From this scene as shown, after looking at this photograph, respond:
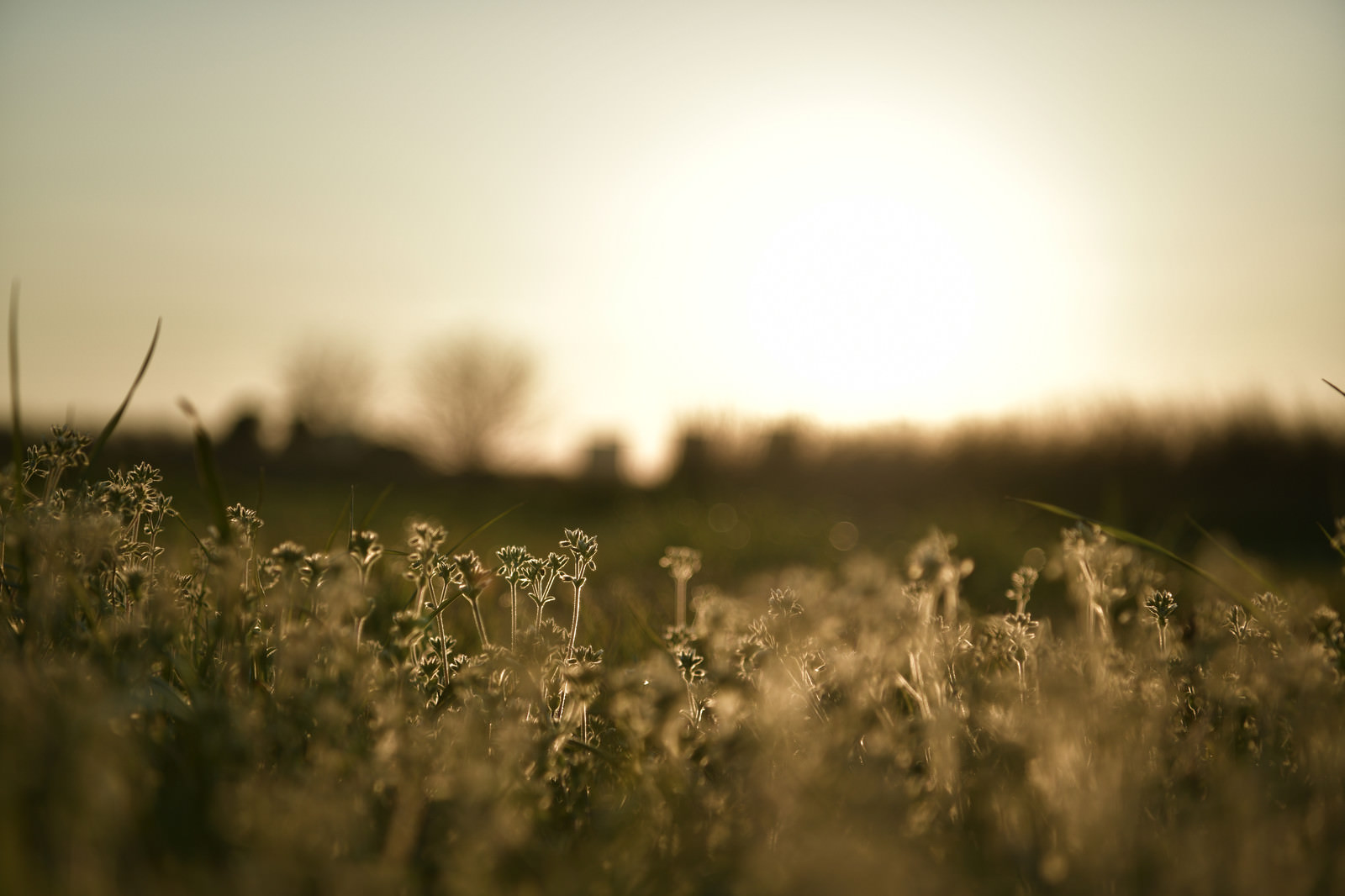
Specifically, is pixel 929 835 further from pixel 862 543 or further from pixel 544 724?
pixel 862 543

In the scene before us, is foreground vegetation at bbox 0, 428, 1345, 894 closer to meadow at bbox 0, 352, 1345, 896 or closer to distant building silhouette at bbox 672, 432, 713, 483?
meadow at bbox 0, 352, 1345, 896

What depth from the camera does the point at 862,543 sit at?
24.0 ft

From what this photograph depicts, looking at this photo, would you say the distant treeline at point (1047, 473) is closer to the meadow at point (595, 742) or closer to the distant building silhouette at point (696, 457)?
the distant building silhouette at point (696, 457)

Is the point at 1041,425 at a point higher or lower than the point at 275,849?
higher

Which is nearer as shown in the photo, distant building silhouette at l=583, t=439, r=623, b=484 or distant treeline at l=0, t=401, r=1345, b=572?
distant treeline at l=0, t=401, r=1345, b=572

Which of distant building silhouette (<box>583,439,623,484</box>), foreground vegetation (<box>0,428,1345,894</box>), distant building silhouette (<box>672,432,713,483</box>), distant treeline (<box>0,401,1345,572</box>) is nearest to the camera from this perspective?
foreground vegetation (<box>0,428,1345,894</box>)

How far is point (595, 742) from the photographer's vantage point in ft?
5.00

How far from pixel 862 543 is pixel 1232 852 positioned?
21.2 feet

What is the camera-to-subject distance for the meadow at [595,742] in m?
0.89

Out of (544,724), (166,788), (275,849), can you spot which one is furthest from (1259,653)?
(166,788)

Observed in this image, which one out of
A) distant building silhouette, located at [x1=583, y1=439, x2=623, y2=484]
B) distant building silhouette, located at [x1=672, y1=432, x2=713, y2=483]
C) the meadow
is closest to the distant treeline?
distant building silhouette, located at [x1=672, y1=432, x2=713, y2=483]

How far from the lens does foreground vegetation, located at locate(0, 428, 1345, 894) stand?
889 millimetres

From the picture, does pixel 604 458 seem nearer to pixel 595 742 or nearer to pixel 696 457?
pixel 696 457

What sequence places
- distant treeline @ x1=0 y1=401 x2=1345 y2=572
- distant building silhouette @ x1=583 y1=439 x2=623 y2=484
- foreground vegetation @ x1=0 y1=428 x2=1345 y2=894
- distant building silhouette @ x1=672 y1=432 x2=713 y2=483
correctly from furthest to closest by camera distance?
distant building silhouette @ x1=583 y1=439 x2=623 y2=484 → distant building silhouette @ x1=672 y1=432 x2=713 y2=483 → distant treeline @ x1=0 y1=401 x2=1345 y2=572 → foreground vegetation @ x1=0 y1=428 x2=1345 y2=894
